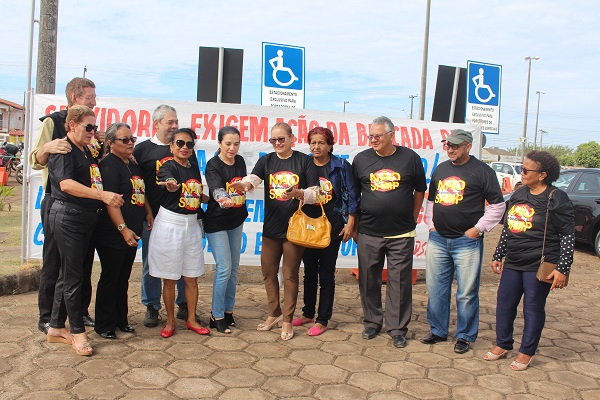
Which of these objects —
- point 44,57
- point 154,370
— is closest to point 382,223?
point 154,370

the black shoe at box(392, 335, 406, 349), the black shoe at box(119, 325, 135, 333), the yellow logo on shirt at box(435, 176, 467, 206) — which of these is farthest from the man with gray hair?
the yellow logo on shirt at box(435, 176, 467, 206)

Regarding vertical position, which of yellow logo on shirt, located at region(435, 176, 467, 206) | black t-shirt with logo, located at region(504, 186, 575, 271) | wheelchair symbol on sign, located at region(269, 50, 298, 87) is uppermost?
wheelchair symbol on sign, located at region(269, 50, 298, 87)

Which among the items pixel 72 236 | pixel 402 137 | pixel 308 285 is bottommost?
pixel 308 285

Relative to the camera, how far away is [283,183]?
451cm

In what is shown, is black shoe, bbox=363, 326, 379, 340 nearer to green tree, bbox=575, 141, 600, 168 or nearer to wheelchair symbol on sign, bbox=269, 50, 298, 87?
wheelchair symbol on sign, bbox=269, 50, 298, 87

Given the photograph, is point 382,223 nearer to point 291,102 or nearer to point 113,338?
point 113,338

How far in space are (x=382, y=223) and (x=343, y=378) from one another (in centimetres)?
136

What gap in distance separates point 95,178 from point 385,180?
2294 mm

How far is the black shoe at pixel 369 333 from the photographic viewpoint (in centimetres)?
468

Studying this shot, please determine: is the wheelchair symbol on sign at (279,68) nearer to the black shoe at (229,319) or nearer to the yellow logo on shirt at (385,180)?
the yellow logo on shirt at (385,180)

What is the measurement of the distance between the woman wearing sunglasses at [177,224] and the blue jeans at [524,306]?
2.48 metres

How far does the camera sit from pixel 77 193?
12.4ft

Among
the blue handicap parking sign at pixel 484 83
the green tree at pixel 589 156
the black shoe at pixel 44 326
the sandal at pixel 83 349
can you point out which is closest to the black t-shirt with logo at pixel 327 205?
the sandal at pixel 83 349

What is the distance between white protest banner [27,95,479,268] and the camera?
5.93m
